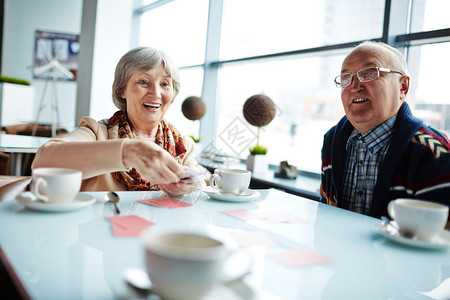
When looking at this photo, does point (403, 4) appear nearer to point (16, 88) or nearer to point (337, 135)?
point (337, 135)

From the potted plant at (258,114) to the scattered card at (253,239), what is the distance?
2123mm

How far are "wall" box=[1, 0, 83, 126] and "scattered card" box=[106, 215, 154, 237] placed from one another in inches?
324

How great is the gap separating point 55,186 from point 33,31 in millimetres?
8819

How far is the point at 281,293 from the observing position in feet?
1.91

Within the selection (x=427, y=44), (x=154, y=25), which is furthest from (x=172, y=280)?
(x=154, y=25)

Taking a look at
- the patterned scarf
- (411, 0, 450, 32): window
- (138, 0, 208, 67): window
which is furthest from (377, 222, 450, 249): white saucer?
(138, 0, 208, 67): window

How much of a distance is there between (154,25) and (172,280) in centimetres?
605

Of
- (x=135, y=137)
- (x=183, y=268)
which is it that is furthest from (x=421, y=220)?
(x=135, y=137)

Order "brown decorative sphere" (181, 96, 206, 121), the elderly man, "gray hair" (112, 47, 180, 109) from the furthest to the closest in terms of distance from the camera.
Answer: "brown decorative sphere" (181, 96, 206, 121), "gray hair" (112, 47, 180, 109), the elderly man

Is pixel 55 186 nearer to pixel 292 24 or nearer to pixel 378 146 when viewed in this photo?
pixel 378 146

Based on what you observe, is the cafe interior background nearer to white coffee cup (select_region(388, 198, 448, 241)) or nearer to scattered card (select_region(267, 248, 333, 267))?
white coffee cup (select_region(388, 198, 448, 241))

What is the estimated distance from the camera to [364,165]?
5.23 feet

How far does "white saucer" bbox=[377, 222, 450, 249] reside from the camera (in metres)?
0.85

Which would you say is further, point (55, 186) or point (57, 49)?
point (57, 49)
